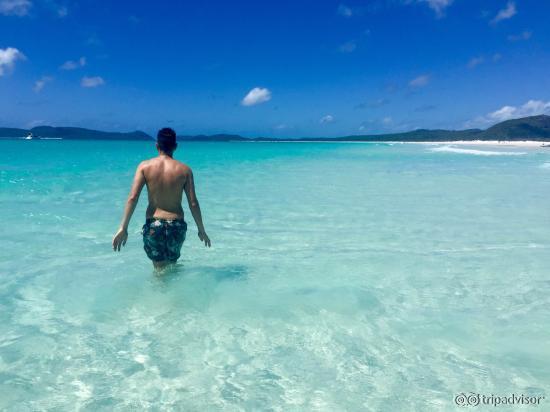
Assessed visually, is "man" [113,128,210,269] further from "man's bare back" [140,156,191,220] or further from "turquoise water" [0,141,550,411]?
"turquoise water" [0,141,550,411]

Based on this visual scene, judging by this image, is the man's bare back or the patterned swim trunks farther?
the patterned swim trunks

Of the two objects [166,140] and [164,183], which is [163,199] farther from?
[166,140]

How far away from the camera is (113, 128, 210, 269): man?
481cm

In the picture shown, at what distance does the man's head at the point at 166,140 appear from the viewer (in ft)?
15.6

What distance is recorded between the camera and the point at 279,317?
14.5ft

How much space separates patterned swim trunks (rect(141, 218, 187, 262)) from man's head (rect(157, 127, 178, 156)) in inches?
31.8

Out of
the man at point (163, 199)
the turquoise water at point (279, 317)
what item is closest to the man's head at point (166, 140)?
the man at point (163, 199)

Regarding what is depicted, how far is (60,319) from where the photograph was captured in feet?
14.4

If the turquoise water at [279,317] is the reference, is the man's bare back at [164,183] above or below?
above

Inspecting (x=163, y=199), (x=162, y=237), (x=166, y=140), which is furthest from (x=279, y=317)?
(x=166, y=140)

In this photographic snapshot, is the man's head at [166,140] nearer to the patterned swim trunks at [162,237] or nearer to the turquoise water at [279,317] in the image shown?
the patterned swim trunks at [162,237]

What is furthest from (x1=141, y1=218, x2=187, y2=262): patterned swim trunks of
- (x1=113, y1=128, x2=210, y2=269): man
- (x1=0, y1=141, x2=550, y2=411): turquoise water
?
(x1=0, y1=141, x2=550, y2=411): turquoise water

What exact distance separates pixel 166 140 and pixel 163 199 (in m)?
0.67

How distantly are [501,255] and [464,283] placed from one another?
5.18 feet
